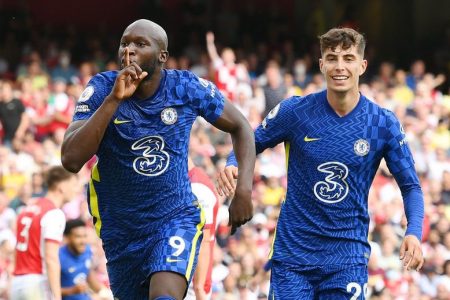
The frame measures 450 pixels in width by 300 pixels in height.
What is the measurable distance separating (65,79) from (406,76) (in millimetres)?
7151

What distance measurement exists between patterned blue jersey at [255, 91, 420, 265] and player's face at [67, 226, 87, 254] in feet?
9.72

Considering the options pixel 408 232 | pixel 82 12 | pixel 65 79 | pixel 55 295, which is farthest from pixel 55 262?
pixel 82 12

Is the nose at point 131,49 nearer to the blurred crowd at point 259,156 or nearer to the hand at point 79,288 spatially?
the hand at point 79,288

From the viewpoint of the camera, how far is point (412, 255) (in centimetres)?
762

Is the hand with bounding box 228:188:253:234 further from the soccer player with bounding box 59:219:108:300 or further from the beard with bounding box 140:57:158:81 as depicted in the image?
the soccer player with bounding box 59:219:108:300

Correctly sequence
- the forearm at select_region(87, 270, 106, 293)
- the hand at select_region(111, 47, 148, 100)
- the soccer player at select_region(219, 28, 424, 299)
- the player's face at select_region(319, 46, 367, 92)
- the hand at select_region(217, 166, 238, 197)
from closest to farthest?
1. the hand at select_region(111, 47, 148, 100)
2. the hand at select_region(217, 166, 238, 197)
3. the soccer player at select_region(219, 28, 424, 299)
4. the player's face at select_region(319, 46, 367, 92)
5. the forearm at select_region(87, 270, 106, 293)

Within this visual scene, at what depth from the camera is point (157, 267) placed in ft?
24.4

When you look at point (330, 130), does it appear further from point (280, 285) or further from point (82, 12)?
point (82, 12)

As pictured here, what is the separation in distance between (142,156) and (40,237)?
3354 mm

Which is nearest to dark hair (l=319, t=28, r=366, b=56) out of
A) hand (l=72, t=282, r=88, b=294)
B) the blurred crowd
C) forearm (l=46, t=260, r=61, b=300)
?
forearm (l=46, t=260, r=61, b=300)

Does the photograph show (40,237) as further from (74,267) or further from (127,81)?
(127,81)

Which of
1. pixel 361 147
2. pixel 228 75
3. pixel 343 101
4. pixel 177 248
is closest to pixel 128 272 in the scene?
pixel 177 248

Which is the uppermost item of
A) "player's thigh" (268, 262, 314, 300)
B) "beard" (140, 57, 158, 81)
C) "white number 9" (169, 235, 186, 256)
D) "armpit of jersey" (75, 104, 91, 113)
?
"beard" (140, 57, 158, 81)

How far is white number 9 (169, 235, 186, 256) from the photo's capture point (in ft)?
24.6
